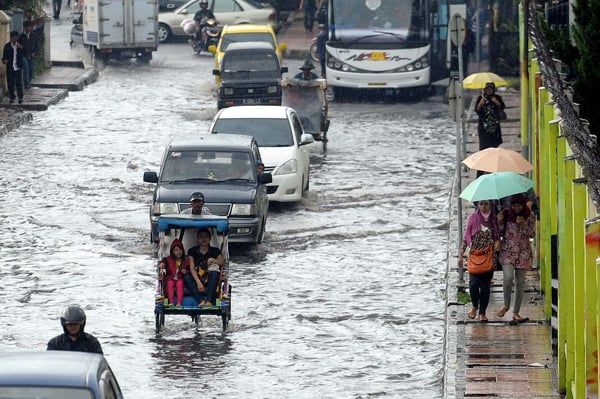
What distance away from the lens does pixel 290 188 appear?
24094 millimetres

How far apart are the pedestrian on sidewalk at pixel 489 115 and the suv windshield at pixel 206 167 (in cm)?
484

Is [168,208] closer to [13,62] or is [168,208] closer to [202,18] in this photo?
[13,62]

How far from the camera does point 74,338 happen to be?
39.1ft

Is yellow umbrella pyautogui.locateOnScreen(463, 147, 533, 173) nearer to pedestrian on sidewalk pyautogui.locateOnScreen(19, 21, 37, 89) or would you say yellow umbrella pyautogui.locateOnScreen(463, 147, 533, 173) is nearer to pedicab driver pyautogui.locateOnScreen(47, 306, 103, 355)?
pedicab driver pyautogui.locateOnScreen(47, 306, 103, 355)

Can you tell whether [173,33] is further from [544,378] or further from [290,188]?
[544,378]

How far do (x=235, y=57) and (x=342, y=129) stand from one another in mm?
3980

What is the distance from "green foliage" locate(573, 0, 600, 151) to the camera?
2158 cm

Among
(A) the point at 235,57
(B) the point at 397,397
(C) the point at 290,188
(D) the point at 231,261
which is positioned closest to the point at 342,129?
(A) the point at 235,57

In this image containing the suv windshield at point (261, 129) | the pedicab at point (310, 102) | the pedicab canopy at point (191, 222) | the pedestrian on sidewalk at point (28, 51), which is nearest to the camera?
the pedicab canopy at point (191, 222)

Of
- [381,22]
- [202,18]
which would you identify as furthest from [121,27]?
[381,22]

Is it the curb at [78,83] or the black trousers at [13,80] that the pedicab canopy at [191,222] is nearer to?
the black trousers at [13,80]

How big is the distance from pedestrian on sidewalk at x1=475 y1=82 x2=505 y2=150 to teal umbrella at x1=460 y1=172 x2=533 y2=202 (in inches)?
339

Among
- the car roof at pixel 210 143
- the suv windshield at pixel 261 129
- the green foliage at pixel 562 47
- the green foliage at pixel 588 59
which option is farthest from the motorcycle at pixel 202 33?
the green foliage at pixel 588 59

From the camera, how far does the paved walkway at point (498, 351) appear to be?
1370 centimetres
